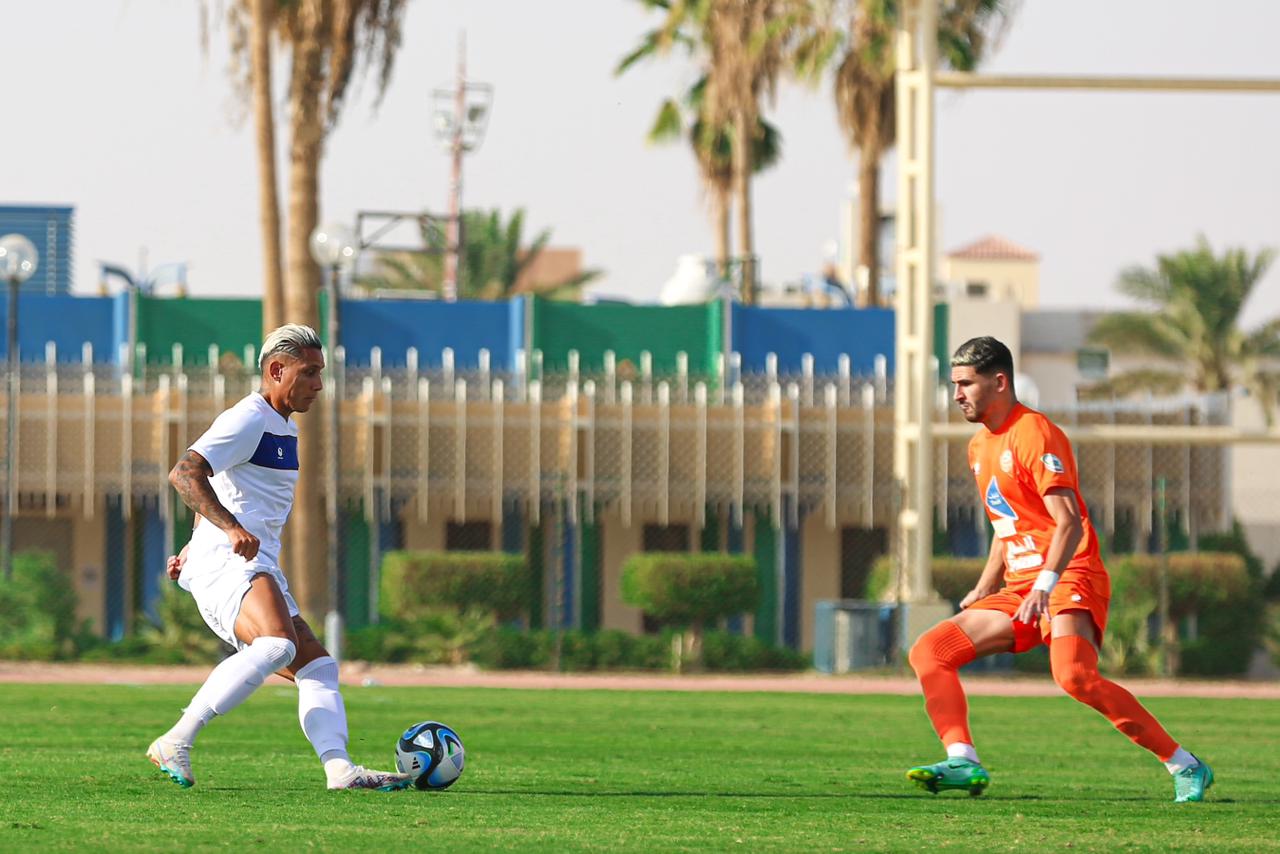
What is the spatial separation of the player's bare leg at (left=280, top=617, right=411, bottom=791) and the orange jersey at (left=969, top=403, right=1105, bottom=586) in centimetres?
268

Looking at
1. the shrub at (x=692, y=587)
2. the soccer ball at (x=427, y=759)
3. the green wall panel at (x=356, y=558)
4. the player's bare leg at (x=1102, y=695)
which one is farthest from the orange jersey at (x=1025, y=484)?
the green wall panel at (x=356, y=558)

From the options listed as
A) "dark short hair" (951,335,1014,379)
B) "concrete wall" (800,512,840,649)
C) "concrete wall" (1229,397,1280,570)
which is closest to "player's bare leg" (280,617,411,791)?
"dark short hair" (951,335,1014,379)

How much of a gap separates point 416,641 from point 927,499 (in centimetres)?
668

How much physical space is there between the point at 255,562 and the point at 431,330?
25611 millimetres

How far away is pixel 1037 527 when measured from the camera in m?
9.08

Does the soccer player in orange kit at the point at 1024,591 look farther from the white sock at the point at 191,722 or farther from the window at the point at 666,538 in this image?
the window at the point at 666,538

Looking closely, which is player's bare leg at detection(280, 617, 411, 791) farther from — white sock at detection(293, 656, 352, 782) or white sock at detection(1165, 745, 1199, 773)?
white sock at detection(1165, 745, 1199, 773)

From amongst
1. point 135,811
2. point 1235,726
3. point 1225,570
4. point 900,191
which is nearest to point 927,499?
point 900,191

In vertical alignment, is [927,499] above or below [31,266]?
below

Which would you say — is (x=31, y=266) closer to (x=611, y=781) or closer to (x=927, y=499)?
(x=927, y=499)

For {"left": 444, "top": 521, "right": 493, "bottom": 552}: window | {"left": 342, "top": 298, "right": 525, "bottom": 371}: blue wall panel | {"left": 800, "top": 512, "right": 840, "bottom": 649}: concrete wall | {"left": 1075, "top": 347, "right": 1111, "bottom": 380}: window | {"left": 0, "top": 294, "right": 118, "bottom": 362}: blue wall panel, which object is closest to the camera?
{"left": 444, "top": 521, "right": 493, "bottom": 552}: window

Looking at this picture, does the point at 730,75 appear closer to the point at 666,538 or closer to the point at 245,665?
the point at 666,538

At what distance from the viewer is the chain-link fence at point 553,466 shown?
29.5 meters

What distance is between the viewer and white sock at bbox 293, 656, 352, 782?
28.2 ft
